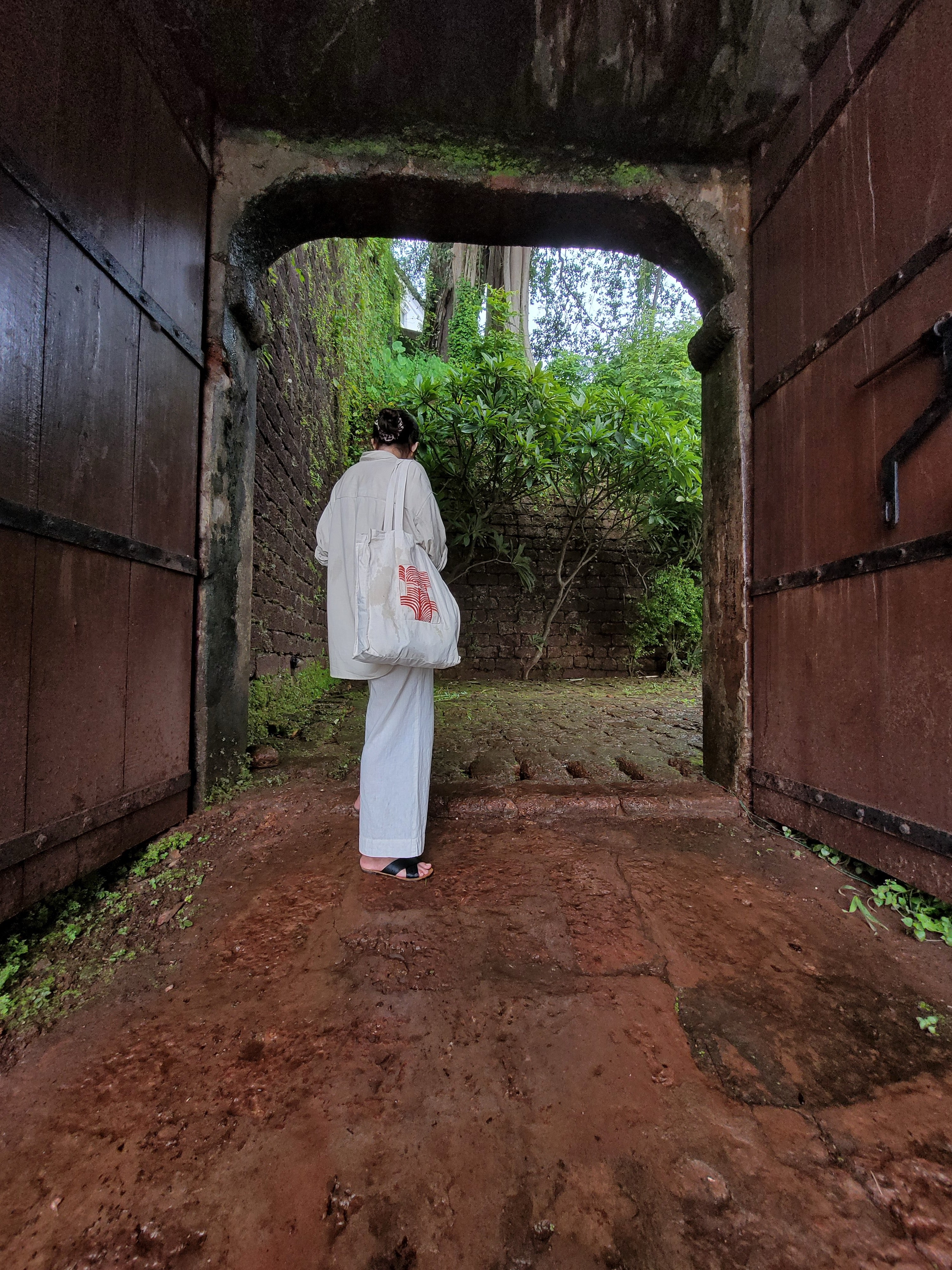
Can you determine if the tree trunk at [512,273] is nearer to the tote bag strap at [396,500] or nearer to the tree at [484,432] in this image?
the tree at [484,432]

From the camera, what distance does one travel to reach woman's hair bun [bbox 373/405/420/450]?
2.09 meters

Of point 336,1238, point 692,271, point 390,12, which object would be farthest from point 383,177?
point 336,1238

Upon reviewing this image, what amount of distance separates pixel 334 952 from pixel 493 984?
0.42 m

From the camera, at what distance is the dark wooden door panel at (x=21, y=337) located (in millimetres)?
1376

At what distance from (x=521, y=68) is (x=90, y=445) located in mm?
2207

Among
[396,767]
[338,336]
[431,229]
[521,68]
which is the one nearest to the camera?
[396,767]

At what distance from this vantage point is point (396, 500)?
194 cm

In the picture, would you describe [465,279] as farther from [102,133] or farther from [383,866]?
[383,866]

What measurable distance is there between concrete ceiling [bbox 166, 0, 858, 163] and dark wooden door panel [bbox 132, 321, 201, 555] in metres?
1.17

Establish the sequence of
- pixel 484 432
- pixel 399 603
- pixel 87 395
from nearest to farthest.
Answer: pixel 87 395 → pixel 399 603 → pixel 484 432

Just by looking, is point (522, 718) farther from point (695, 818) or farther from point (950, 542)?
point (950, 542)

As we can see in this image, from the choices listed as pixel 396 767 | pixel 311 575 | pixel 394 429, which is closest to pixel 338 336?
pixel 311 575

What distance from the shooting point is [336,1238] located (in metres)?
0.79

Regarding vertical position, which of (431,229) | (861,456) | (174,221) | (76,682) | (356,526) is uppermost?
(431,229)
